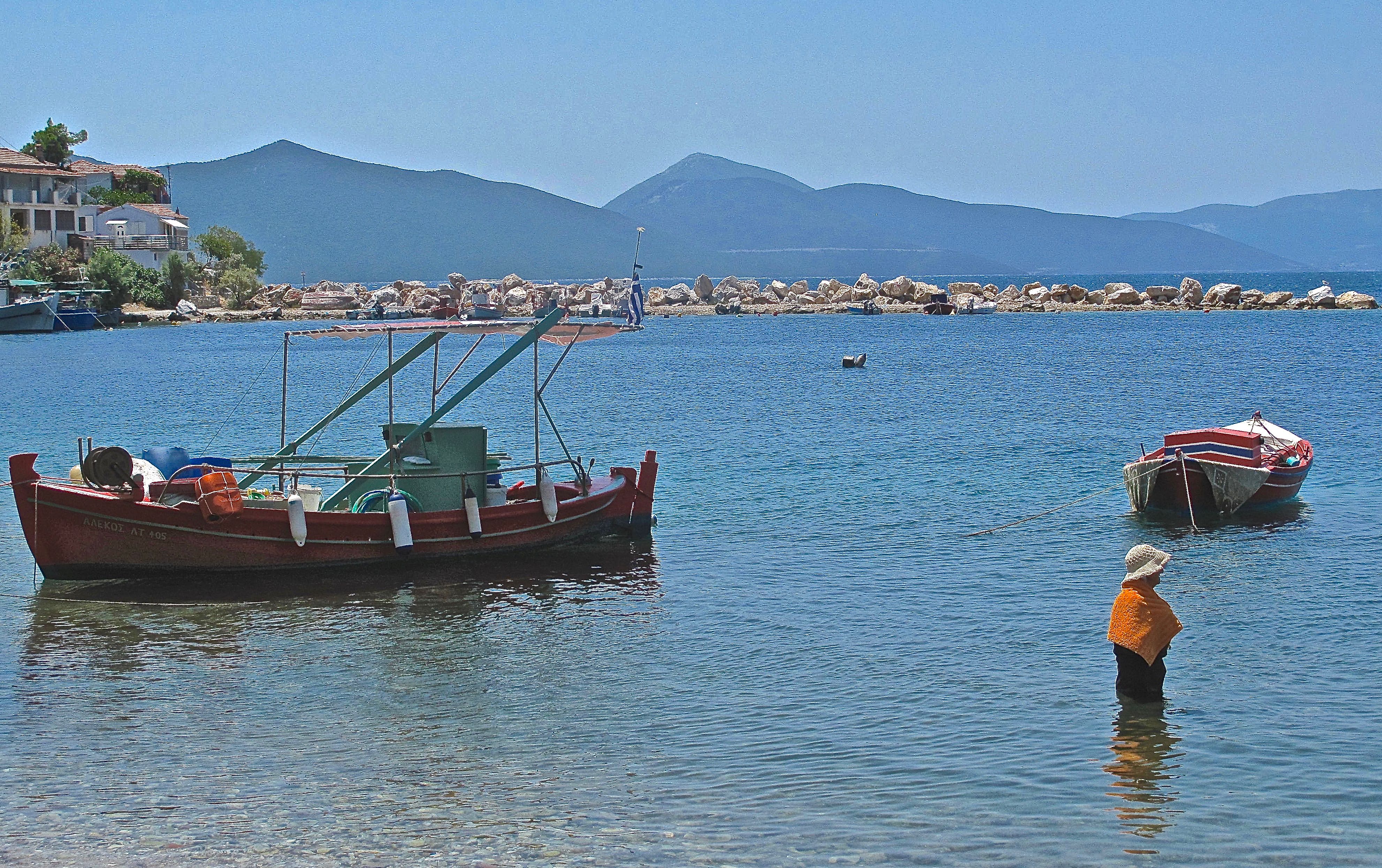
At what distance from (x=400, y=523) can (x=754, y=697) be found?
7.90 m

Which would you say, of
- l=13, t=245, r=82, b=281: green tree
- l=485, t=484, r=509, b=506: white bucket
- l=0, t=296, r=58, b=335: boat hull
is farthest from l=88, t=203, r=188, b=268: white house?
l=485, t=484, r=509, b=506: white bucket

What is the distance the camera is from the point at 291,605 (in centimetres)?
1950

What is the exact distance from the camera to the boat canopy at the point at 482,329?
22219 mm

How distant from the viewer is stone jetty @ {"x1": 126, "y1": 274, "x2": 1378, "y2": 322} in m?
131

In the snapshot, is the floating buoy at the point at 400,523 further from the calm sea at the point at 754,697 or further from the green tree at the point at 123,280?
the green tree at the point at 123,280

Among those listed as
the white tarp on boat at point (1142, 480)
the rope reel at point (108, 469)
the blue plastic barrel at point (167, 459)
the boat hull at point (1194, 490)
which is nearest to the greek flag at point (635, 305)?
the blue plastic barrel at point (167, 459)

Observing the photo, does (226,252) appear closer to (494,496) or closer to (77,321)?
(77,321)

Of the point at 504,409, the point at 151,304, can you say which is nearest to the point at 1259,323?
the point at 504,409

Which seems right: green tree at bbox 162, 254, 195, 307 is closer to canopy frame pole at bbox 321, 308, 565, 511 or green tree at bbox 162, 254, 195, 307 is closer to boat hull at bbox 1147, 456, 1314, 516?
canopy frame pole at bbox 321, 308, 565, 511

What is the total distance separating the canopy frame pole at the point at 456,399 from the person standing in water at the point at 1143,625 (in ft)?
34.1

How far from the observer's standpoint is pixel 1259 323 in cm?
11012

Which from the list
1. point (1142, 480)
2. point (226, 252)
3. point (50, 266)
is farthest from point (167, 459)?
point (226, 252)

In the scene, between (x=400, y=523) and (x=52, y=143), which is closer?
(x=400, y=523)

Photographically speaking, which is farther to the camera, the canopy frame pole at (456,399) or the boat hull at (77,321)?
the boat hull at (77,321)
